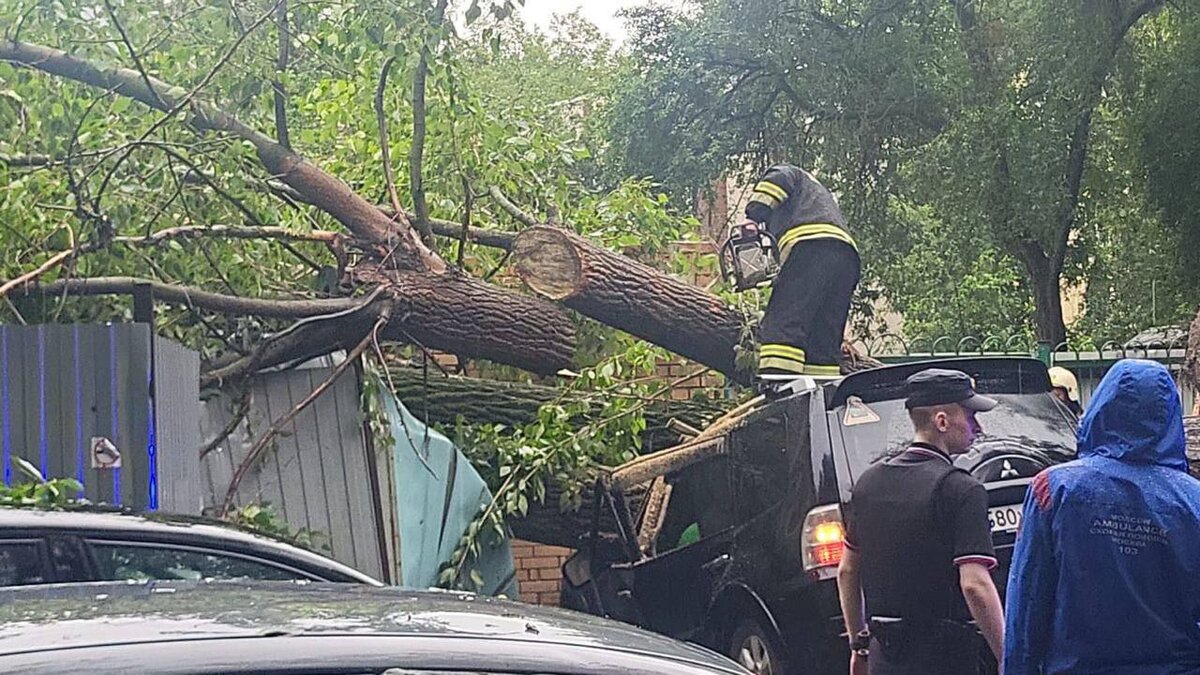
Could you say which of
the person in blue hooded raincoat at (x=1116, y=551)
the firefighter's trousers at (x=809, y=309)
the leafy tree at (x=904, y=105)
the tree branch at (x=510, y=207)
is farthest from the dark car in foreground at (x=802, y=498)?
the leafy tree at (x=904, y=105)

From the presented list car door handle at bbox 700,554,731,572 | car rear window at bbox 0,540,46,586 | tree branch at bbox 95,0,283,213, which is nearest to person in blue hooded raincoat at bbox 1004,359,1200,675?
car rear window at bbox 0,540,46,586

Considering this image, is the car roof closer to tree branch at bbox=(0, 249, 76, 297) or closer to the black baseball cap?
the black baseball cap

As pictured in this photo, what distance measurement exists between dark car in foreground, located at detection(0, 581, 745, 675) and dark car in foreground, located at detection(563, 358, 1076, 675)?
3.36 meters

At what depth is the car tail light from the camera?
19.1 ft

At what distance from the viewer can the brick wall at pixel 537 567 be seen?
985 cm

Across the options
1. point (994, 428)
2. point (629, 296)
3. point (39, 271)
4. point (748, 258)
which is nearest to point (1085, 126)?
point (748, 258)

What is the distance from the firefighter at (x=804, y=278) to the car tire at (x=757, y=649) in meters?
1.64

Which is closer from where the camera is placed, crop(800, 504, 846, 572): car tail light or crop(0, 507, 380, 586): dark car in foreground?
crop(0, 507, 380, 586): dark car in foreground

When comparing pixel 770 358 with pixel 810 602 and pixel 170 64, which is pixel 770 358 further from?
pixel 170 64

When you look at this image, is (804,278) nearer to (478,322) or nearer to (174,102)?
(478,322)

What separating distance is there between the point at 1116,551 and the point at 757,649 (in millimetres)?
2741

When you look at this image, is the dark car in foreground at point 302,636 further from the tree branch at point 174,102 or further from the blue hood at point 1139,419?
the tree branch at point 174,102

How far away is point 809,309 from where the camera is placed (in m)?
7.85

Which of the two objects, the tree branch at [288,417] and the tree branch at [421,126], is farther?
the tree branch at [288,417]
